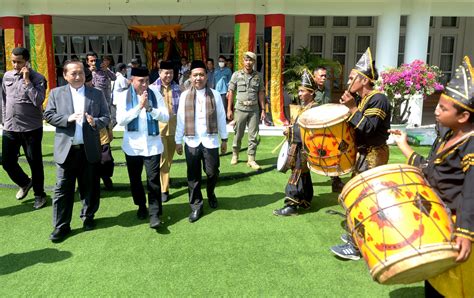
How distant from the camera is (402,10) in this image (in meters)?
10.5

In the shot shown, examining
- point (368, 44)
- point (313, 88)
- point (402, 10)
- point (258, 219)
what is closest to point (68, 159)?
point (258, 219)

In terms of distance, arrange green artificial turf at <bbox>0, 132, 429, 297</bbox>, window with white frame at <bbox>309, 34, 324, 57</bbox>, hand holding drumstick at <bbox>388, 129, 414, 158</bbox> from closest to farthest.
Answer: hand holding drumstick at <bbox>388, 129, 414, 158</bbox>, green artificial turf at <bbox>0, 132, 429, 297</bbox>, window with white frame at <bbox>309, 34, 324, 57</bbox>

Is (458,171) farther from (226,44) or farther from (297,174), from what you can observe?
(226,44)

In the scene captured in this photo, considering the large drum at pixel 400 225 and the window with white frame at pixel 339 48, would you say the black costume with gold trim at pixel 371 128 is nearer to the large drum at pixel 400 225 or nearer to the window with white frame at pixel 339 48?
the large drum at pixel 400 225

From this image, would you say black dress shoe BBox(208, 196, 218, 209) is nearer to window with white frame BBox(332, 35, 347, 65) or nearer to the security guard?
the security guard

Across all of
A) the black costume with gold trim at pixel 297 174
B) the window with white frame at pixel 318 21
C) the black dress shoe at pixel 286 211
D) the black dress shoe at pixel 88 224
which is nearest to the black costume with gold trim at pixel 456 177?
the black costume with gold trim at pixel 297 174

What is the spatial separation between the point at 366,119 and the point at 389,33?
24.8 feet

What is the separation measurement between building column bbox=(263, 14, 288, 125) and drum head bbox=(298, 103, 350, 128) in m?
6.59

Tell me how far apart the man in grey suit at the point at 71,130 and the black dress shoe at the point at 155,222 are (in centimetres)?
83

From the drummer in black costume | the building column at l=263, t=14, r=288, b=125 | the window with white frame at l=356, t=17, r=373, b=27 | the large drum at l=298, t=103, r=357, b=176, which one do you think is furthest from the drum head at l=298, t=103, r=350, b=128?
the window with white frame at l=356, t=17, r=373, b=27

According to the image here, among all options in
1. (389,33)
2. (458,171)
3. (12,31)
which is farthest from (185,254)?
(12,31)

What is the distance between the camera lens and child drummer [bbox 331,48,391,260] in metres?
3.88

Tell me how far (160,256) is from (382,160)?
2.37 metres

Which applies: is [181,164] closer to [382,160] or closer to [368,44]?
[382,160]
